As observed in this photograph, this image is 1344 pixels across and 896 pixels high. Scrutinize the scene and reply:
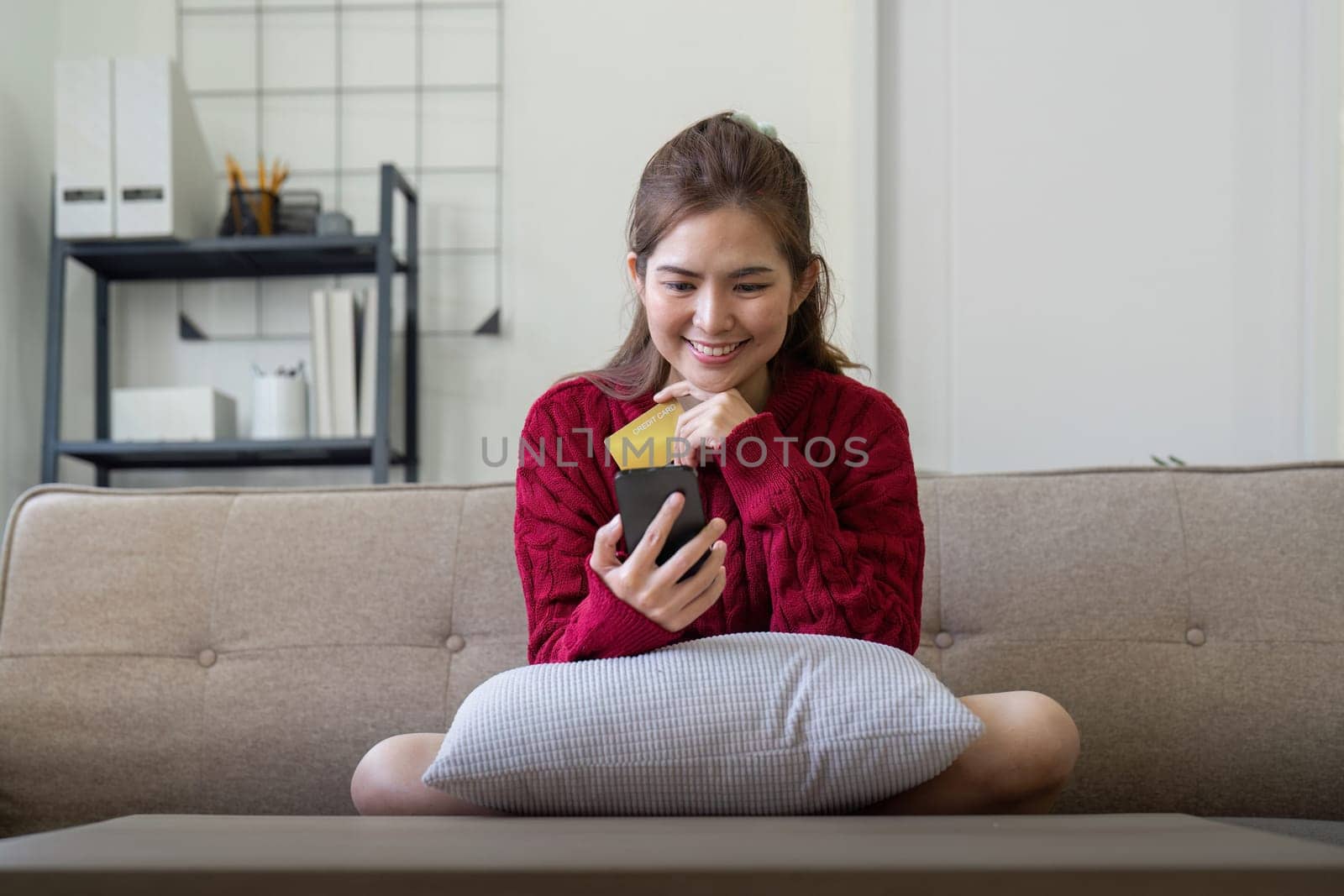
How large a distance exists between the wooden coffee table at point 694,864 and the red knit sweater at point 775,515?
0.41 m

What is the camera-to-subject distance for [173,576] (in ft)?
4.73

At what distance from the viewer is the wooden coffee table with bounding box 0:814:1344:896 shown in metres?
0.60

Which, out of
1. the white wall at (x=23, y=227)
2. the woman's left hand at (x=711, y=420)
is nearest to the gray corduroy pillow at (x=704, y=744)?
the woman's left hand at (x=711, y=420)

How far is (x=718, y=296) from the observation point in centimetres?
120

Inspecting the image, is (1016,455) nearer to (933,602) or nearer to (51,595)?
(933,602)

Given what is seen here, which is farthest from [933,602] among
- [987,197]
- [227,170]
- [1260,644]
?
[227,170]

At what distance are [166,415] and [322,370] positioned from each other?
0.33 m

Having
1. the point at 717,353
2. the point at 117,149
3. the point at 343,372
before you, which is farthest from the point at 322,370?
the point at 717,353

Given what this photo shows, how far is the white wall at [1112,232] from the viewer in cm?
256

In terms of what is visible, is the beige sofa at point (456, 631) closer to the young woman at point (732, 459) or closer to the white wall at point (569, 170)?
the young woman at point (732, 459)

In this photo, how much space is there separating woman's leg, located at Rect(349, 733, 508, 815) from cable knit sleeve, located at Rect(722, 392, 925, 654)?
35cm

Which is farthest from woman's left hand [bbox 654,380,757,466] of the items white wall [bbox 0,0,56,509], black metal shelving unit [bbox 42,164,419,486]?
white wall [bbox 0,0,56,509]

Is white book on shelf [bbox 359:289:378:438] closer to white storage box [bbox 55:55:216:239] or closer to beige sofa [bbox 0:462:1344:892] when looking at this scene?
white storage box [bbox 55:55:216:239]

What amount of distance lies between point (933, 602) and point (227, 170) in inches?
78.3
